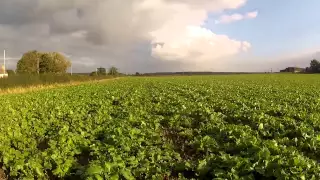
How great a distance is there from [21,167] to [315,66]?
146m

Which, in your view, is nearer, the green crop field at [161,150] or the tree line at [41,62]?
the green crop field at [161,150]

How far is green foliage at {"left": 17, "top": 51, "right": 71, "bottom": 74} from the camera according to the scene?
316 feet

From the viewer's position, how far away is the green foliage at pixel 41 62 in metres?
96.2

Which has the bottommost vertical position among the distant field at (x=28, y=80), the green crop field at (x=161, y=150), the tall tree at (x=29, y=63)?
the green crop field at (x=161, y=150)

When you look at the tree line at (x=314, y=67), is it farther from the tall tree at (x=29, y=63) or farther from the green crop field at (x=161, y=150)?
the green crop field at (x=161, y=150)

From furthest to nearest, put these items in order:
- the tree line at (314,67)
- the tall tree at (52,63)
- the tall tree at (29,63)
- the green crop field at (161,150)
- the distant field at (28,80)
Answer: the tree line at (314,67) → the tall tree at (52,63) → the tall tree at (29,63) → the distant field at (28,80) → the green crop field at (161,150)

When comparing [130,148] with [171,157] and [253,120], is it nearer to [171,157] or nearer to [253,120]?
[171,157]

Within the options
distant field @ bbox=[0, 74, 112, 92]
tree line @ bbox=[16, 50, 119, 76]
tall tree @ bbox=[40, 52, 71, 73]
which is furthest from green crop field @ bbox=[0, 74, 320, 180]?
tall tree @ bbox=[40, 52, 71, 73]

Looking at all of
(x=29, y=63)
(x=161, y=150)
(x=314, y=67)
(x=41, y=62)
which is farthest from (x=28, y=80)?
(x=314, y=67)

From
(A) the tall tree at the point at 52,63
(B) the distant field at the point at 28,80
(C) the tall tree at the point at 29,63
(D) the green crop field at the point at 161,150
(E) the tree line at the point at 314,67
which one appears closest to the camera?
(D) the green crop field at the point at 161,150

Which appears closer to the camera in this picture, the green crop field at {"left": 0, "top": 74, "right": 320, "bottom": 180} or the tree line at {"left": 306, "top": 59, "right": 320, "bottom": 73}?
the green crop field at {"left": 0, "top": 74, "right": 320, "bottom": 180}

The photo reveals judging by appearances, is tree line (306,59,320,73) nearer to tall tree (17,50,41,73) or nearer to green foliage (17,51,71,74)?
green foliage (17,51,71,74)

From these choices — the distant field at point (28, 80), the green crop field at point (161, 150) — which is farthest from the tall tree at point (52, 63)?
the green crop field at point (161, 150)

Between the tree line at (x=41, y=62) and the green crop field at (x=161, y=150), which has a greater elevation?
the tree line at (x=41, y=62)
